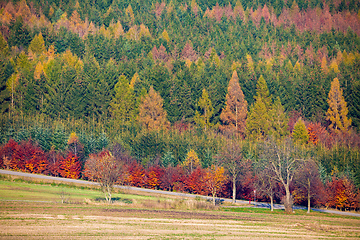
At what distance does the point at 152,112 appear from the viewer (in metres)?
115

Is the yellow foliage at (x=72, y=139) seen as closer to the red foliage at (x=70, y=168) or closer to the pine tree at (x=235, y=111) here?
the red foliage at (x=70, y=168)

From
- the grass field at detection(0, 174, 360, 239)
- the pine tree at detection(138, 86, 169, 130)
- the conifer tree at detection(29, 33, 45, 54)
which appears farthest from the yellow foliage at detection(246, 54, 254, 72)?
the grass field at detection(0, 174, 360, 239)

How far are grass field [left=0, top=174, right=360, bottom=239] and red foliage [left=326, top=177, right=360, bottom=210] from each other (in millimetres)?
15893

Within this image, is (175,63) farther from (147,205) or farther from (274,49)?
(147,205)

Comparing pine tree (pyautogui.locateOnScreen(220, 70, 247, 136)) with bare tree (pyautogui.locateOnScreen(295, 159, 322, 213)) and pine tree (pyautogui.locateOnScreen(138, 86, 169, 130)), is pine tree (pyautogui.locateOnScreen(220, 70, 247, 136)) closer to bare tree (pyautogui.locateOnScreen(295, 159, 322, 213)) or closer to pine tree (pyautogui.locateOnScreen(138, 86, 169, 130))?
pine tree (pyautogui.locateOnScreen(138, 86, 169, 130))

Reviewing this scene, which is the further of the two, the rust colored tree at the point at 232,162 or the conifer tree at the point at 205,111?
the conifer tree at the point at 205,111

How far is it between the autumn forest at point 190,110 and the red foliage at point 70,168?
0.24 meters

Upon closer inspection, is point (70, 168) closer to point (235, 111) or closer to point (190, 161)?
point (190, 161)

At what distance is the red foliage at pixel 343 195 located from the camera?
6650 centimetres

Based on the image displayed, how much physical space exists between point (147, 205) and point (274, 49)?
443 feet

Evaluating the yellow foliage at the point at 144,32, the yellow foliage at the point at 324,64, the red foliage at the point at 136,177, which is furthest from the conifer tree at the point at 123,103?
the yellow foliage at the point at 144,32

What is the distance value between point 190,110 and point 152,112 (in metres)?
11.6

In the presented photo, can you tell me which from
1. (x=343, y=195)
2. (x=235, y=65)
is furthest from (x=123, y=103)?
(x=343, y=195)

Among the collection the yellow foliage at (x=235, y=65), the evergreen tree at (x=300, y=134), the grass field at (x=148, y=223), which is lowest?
the grass field at (x=148, y=223)
